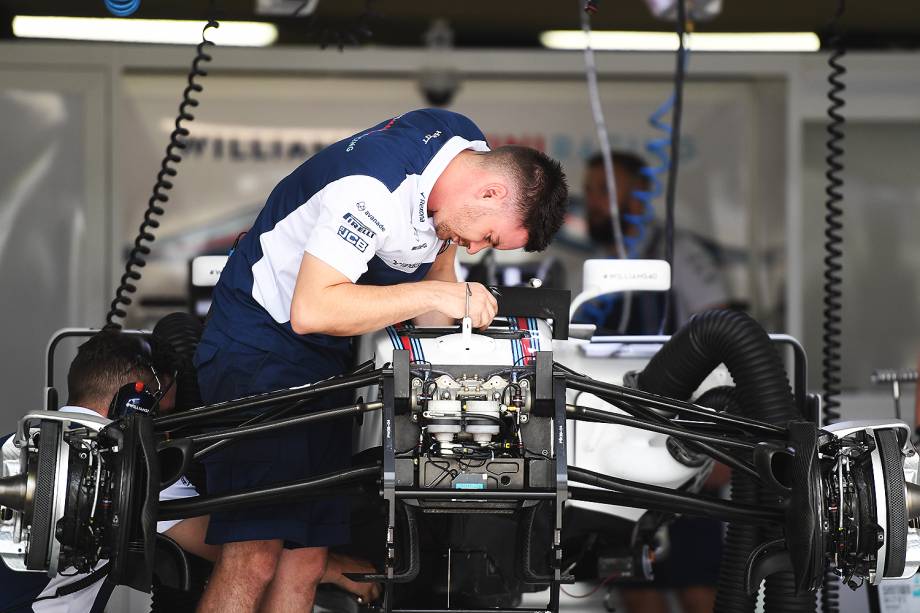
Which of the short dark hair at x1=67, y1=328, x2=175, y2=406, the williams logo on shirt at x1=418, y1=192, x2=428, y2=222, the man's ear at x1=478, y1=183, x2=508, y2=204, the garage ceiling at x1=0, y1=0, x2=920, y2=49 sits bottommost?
the short dark hair at x1=67, y1=328, x2=175, y2=406

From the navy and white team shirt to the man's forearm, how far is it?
0.05 meters

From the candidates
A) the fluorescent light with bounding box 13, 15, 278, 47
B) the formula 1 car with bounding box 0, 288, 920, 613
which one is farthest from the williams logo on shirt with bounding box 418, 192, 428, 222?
the fluorescent light with bounding box 13, 15, 278, 47

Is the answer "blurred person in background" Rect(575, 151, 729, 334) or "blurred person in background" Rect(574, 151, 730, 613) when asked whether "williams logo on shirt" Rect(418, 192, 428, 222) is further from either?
"blurred person in background" Rect(575, 151, 729, 334)

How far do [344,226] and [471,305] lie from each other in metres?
0.29

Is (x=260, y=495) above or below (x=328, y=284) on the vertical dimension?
below

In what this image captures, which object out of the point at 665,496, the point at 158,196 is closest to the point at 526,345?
the point at 665,496

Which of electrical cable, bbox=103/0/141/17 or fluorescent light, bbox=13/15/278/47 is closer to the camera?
electrical cable, bbox=103/0/141/17

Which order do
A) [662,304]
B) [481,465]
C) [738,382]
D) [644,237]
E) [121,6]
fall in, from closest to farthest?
[481,465]
[738,382]
[121,6]
[662,304]
[644,237]

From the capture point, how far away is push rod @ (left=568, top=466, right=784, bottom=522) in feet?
7.08

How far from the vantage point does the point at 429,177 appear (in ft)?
7.79

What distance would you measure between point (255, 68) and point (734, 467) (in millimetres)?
4082

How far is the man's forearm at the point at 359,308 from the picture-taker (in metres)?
2.19

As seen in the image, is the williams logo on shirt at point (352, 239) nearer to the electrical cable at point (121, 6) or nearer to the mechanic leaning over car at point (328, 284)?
the mechanic leaning over car at point (328, 284)

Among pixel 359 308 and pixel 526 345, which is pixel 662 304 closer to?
pixel 526 345
